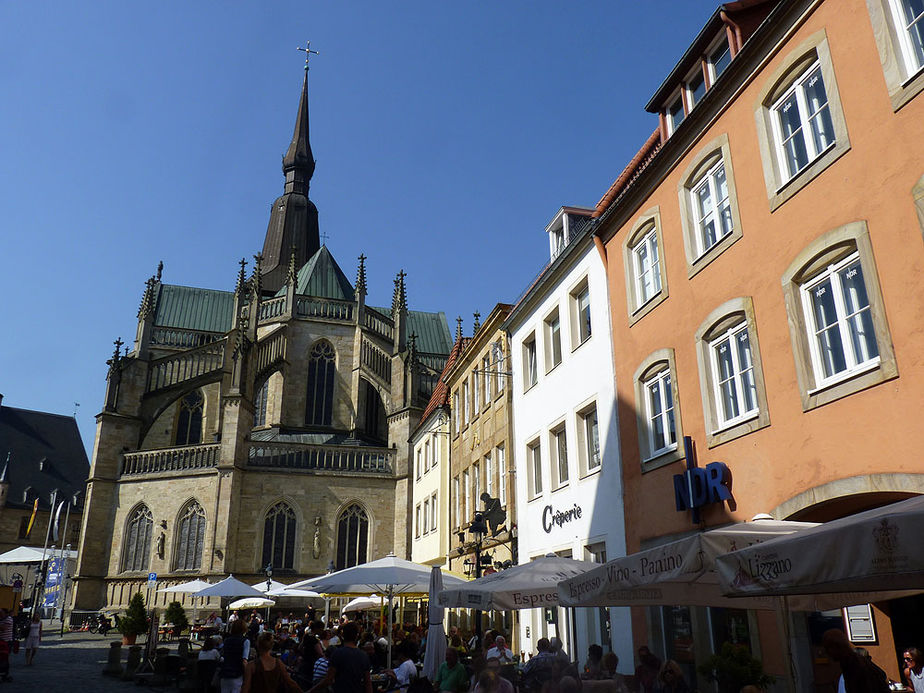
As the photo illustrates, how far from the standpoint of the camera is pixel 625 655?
41.5 feet

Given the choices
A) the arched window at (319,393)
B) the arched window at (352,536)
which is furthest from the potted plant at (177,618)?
the arched window at (319,393)

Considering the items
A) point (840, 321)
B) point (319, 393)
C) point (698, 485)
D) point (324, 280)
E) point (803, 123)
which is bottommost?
point (698, 485)

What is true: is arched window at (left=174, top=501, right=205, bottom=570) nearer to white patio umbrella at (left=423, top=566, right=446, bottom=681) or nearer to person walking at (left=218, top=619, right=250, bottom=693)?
white patio umbrella at (left=423, top=566, right=446, bottom=681)

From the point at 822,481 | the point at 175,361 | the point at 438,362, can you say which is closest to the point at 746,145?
the point at 822,481

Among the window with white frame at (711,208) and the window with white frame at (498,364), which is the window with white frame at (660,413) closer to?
the window with white frame at (711,208)

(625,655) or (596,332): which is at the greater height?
(596,332)

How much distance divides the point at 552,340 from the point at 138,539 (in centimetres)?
2707

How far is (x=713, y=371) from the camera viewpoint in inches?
428

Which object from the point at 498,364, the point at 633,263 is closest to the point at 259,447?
the point at 498,364

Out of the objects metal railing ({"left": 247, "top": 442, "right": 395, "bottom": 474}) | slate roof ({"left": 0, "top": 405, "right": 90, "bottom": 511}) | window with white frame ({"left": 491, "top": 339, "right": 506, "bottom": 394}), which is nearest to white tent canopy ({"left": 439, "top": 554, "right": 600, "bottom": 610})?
window with white frame ({"left": 491, "top": 339, "right": 506, "bottom": 394})

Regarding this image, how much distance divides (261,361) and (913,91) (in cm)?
3715

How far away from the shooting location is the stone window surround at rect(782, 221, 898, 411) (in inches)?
298

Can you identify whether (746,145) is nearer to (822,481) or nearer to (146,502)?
(822,481)

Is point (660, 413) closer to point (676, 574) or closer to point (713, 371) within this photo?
point (713, 371)
